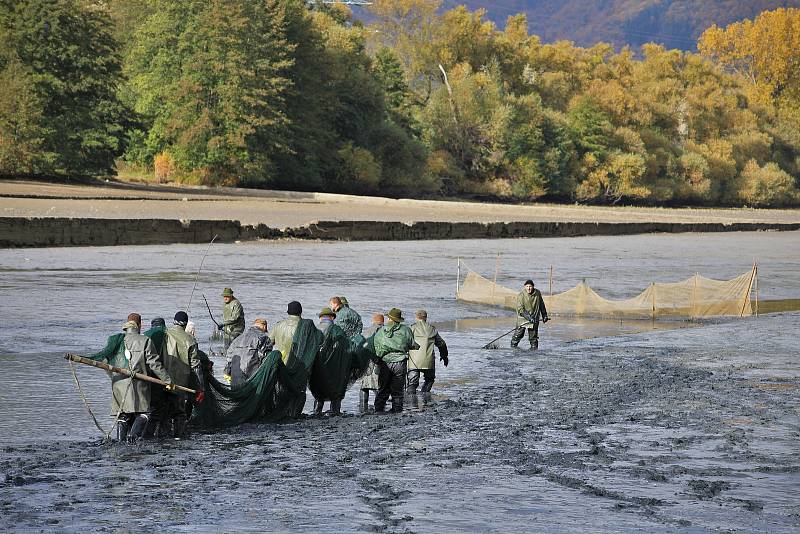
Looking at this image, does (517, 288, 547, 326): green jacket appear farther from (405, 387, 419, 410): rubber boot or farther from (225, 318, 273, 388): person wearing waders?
(225, 318, 273, 388): person wearing waders

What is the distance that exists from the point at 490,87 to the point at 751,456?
9696 cm

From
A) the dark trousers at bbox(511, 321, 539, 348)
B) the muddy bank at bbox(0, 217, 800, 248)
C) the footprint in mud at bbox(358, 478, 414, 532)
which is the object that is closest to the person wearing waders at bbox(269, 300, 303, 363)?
the footprint in mud at bbox(358, 478, 414, 532)

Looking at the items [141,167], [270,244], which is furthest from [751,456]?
[141,167]

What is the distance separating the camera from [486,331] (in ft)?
83.8

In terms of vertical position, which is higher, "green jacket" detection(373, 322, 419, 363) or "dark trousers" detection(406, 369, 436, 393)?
"green jacket" detection(373, 322, 419, 363)

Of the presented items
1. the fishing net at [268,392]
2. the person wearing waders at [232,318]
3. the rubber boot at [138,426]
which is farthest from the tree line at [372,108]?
the rubber boot at [138,426]

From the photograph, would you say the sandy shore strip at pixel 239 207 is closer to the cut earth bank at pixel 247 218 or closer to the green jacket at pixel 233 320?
the cut earth bank at pixel 247 218

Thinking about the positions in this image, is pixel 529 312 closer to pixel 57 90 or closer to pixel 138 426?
pixel 138 426

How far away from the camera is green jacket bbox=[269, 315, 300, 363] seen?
1566cm

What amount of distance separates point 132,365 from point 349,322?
460 centimetres

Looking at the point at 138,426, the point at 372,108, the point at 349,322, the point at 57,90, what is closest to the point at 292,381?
the point at 349,322

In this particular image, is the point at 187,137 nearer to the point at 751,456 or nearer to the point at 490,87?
the point at 490,87

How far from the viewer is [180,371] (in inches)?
549

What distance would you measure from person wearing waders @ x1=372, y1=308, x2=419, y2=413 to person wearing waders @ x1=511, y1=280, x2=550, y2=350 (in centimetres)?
626
